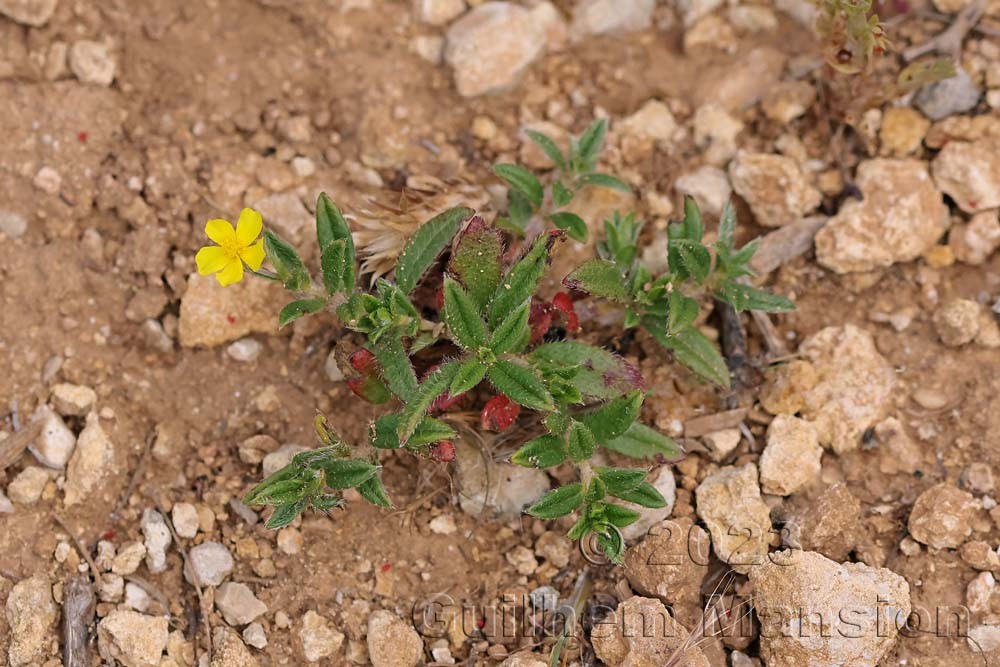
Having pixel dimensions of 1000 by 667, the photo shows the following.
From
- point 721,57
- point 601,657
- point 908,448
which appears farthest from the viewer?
point 721,57

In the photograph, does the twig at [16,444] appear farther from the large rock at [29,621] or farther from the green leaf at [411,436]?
the green leaf at [411,436]

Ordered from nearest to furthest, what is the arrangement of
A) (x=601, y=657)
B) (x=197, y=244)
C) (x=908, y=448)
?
(x=601, y=657)
(x=908, y=448)
(x=197, y=244)

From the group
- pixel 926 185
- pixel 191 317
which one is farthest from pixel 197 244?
pixel 926 185

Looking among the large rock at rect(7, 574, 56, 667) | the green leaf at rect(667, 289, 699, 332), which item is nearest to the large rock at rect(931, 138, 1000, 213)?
the green leaf at rect(667, 289, 699, 332)

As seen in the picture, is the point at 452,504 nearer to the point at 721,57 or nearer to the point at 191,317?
the point at 191,317

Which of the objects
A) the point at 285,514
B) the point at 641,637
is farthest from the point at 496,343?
the point at 641,637

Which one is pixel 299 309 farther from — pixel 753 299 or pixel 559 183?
pixel 753 299
